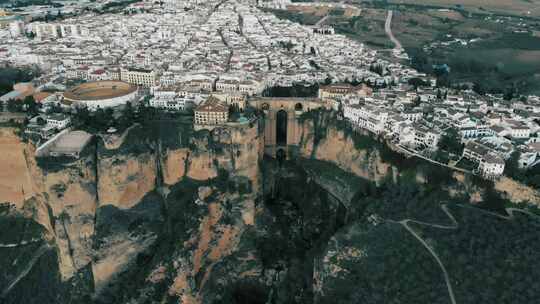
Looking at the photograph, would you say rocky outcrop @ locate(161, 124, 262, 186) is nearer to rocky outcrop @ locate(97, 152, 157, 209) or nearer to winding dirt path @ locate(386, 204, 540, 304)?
rocky outcrop @ locate(97, 152, 157, 209)

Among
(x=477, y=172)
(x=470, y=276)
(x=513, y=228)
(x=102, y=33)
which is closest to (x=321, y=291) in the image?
(x=470, y=276)

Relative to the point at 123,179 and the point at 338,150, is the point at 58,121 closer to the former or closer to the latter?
the point at 123,179

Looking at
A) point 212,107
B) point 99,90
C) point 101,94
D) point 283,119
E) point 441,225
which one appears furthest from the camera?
point 99,90

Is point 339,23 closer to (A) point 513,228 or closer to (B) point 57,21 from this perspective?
(B) point 57,21

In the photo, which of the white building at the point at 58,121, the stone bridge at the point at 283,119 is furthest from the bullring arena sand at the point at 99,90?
the stone bridge at the point at 283,119

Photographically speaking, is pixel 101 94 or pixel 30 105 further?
pixel 101 94

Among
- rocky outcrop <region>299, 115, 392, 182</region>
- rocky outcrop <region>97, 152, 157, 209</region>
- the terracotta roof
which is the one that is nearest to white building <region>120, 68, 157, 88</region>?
the terracotta roof

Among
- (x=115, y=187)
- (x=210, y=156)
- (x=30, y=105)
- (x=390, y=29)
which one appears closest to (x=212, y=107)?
(x=210, y=156)
